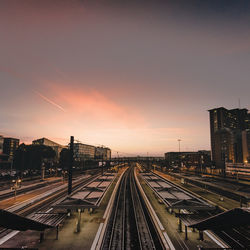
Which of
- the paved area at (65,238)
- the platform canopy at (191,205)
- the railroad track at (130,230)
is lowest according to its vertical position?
the railroad track at (130,230)

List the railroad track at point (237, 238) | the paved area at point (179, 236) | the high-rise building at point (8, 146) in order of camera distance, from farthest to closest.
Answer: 1. the high-rise building at point (8, 146)
2. the railroad track at point (237, 238)
3. the paved area at point (179, 236)

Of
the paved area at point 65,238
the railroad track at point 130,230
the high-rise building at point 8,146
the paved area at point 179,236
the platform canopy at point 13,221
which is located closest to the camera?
the platform canopy at point 13,221

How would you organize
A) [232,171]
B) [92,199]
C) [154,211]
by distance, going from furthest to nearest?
[232,171], [154,211], [92,199]

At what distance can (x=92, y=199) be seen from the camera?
2262 cm

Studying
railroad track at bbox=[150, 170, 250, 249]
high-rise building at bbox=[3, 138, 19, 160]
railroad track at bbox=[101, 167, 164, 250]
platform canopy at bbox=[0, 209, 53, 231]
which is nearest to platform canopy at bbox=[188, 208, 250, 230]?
railroad track at bbox=[101, 167, 164, 250]

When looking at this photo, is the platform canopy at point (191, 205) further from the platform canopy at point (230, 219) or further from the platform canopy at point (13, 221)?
the platform canopy at point (13, 221)

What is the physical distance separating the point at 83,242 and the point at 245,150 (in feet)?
460

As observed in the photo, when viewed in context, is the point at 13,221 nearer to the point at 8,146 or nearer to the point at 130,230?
the point at 130,230

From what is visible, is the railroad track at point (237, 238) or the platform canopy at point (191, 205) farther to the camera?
the platform canopy at point (191, 205)

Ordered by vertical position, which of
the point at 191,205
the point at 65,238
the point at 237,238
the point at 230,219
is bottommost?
the point at 237,238

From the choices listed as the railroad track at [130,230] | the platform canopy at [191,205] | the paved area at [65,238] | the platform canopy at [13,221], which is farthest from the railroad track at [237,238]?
the platform canopy at [13,221]

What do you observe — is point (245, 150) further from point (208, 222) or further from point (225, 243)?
point (208, 222)

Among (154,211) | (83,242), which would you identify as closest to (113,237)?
(83,242)

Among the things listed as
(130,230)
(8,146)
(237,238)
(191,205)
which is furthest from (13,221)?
(8,146)
